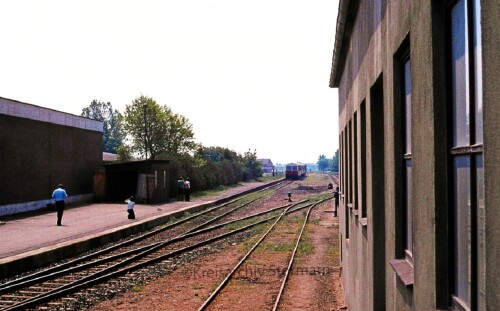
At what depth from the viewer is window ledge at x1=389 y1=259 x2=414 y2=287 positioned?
3525mm

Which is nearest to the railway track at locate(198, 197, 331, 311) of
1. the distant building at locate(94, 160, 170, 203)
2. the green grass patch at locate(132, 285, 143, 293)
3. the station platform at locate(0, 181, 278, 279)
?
the green grass patch at locate(132, 285, 143, 293)

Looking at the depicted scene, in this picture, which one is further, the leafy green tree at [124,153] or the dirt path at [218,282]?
the leafy green tree at [124,153]

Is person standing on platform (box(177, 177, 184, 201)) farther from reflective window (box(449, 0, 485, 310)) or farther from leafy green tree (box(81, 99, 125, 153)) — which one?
leafy green tree (box(81, 99, 125, 153))

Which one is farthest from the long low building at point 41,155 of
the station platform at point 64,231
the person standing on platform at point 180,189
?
the person standing on platform at point 180,189

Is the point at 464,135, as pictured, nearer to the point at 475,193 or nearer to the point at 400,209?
the point at 475,193

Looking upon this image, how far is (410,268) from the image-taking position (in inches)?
149

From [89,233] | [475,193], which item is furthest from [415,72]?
[89,233]

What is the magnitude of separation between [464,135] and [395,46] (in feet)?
5.21

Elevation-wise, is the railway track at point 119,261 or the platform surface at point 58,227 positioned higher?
the platform surface at point 58,227

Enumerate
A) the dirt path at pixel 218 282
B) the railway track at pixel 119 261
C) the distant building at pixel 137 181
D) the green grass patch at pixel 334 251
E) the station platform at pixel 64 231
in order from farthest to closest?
1. the distant building at pixel 137 181
2. the green grass patch at pixel 334 251
3. the station platform at pixel 64 231
4. the railway track at pixel 119 261
5. the dirt path at pixel 218 282

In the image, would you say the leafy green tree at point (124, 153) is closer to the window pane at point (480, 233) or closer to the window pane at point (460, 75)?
the window pane at point (460, 75)

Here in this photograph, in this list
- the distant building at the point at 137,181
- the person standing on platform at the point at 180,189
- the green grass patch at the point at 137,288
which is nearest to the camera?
the green grass patch at the point at 137,288

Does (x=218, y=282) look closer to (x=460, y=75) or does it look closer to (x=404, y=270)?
(x=404, y=270)

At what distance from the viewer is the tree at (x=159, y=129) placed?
60844mm
